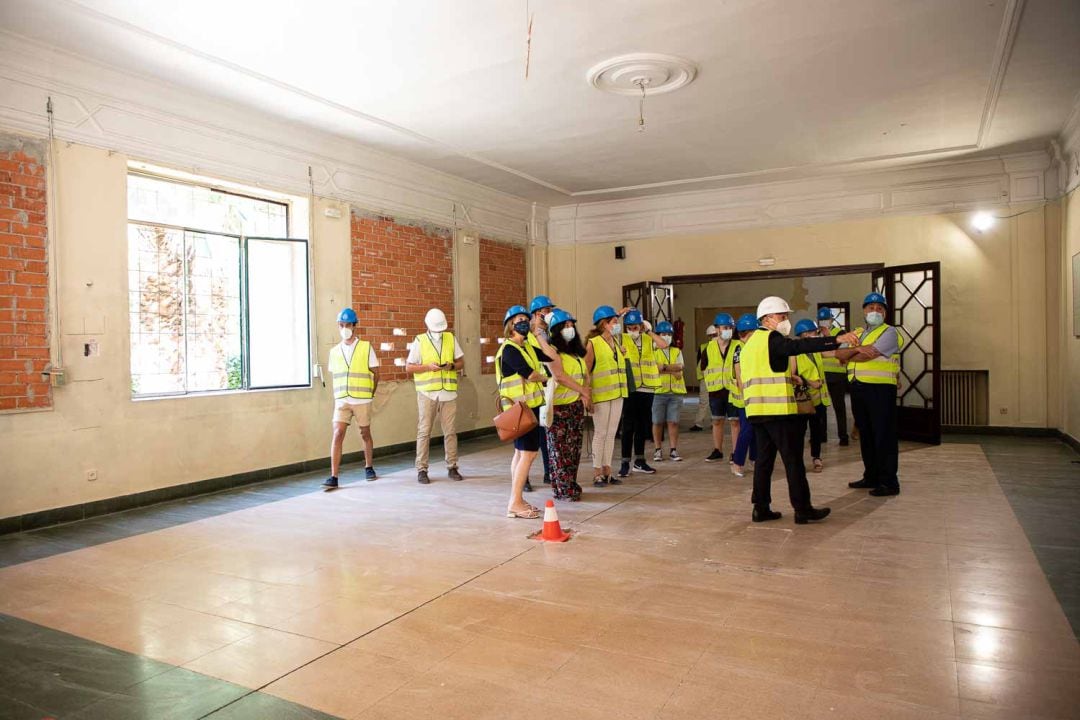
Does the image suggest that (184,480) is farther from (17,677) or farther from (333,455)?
(17,677)

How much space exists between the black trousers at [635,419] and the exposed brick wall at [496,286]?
12.7 feet

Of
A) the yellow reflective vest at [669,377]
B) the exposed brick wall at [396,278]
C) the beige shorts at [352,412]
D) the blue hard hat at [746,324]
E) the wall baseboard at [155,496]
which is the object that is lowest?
the wall baseboard at [155,496]

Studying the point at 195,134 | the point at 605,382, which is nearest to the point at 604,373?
the point at 605,382

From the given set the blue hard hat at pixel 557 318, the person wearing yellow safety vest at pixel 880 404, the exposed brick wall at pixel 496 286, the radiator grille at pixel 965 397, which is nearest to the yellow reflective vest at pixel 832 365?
the radiator grille at pixel 965 397

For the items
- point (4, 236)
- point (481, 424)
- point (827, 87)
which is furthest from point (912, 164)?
point (4, 236)

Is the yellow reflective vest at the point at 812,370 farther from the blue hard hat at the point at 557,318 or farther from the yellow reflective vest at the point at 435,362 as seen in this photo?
the yellow reflective vest at the point at 435,362

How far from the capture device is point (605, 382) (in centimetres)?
578

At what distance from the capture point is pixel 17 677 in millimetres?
2760

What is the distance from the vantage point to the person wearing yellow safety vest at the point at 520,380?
4844 millimetres

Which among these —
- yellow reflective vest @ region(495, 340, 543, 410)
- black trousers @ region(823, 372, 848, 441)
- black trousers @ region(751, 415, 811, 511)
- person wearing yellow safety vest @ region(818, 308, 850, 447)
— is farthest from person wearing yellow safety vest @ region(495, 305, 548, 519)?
black trousers @ region(823, 372, 848, 441)

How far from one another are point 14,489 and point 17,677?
9.39 feet

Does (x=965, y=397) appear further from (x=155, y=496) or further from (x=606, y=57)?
(x=155, y=496)

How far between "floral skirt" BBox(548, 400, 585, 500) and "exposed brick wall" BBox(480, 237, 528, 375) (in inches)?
188

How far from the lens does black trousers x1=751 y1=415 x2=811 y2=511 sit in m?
4.52
